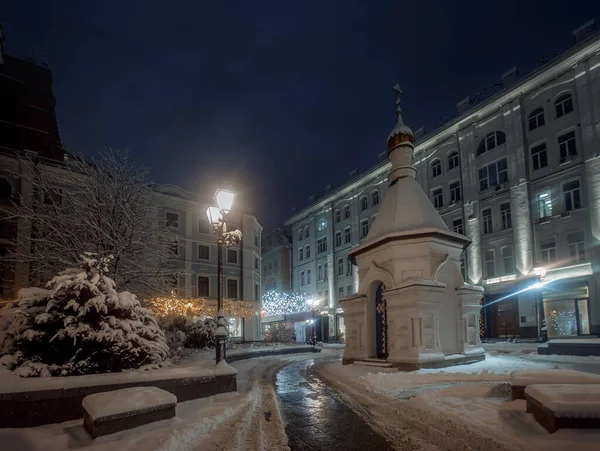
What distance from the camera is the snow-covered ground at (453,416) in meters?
5.04

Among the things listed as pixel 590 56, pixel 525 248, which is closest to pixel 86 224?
pixel 525 248

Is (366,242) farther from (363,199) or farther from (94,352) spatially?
(363,199)

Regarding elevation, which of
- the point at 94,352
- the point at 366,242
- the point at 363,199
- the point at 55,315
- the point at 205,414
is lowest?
the point at 205,414

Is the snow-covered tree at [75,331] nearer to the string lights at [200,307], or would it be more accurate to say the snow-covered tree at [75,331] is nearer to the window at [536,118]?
the string lights at [200,307]

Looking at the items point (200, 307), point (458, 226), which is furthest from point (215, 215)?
point (458, 226)

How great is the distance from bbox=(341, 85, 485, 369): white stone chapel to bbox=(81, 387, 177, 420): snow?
8706mm

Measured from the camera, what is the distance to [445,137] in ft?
126

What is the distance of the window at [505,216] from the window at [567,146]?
16.5ft

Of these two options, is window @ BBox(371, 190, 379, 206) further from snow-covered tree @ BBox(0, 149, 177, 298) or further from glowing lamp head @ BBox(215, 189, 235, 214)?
glowing lamp head @ BBox(215, 189, 235, 214)

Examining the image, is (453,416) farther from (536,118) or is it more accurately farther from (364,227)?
(364,227)

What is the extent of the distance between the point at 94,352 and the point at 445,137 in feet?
117

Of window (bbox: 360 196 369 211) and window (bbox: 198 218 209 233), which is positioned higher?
window (bbox: 360 196 369 211)

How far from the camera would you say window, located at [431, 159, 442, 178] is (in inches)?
1548

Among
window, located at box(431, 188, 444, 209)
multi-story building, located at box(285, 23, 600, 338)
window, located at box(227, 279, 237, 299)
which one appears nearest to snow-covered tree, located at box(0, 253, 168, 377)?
multi-story building, located at box(285, 23, 600, 338)
